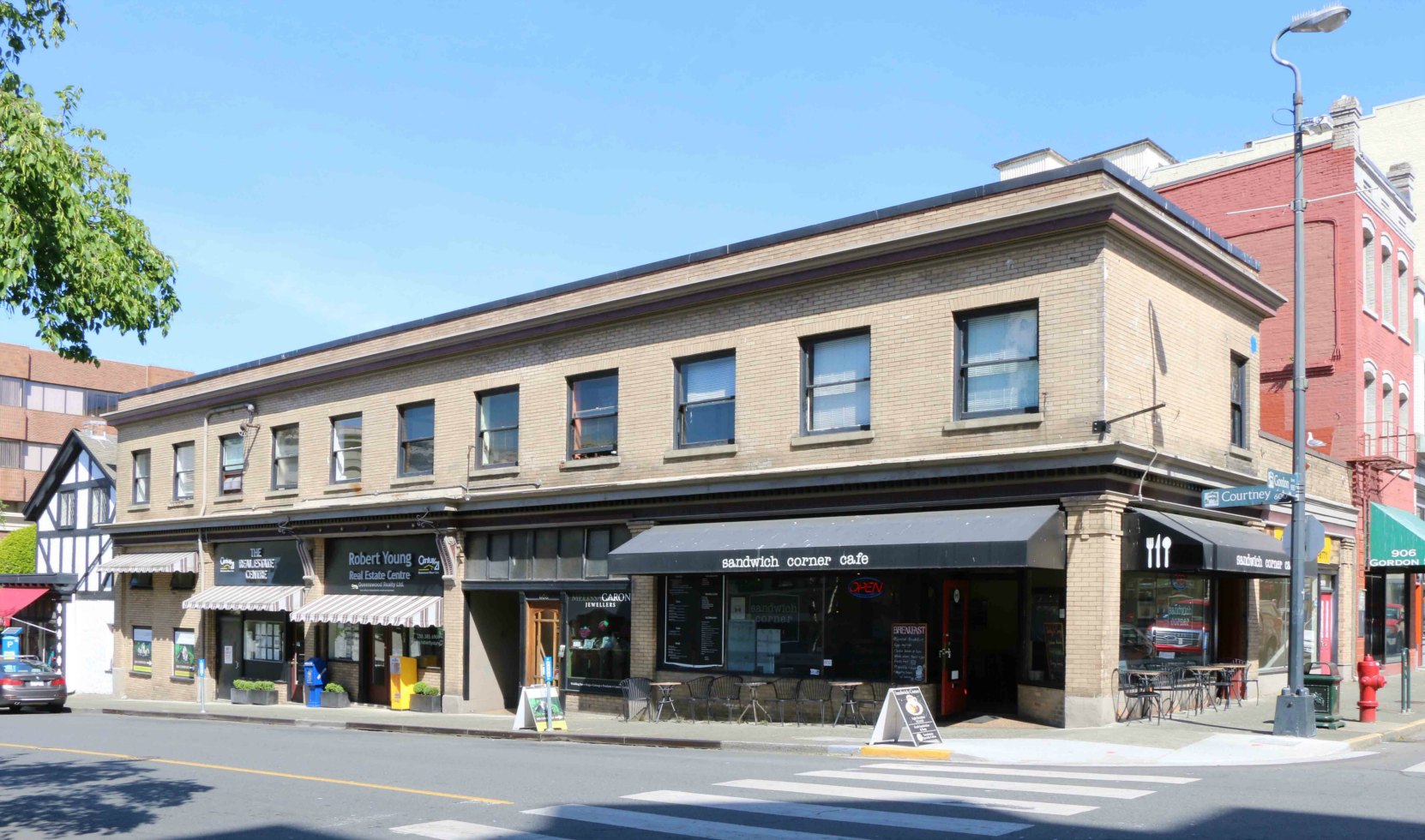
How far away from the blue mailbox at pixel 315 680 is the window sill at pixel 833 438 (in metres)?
14.8

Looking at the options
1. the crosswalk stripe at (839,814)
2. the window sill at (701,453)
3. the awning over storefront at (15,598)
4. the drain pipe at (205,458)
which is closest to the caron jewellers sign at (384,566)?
the drain pipe at (205,458)

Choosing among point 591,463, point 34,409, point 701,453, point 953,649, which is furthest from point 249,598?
point 34,409

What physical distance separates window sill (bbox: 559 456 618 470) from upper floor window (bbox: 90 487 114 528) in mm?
23435

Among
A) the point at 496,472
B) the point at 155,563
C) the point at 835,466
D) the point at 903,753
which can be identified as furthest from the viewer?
the point at 155,563

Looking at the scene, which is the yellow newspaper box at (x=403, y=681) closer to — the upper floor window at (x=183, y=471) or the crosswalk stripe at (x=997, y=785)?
the upper floor window at (x=183, y=471)

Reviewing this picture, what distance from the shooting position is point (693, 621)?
2233cm

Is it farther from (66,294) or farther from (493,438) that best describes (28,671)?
(66,294)

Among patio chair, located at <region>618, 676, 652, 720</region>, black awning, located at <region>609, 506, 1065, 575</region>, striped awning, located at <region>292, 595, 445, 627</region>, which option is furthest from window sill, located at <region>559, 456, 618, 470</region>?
striped awning, located at <region>292, 595, 445, 627</region>

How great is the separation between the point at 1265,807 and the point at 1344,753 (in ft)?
19.1

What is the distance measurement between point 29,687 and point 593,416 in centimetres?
1796

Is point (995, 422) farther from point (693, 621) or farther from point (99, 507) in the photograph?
point (99, 507)

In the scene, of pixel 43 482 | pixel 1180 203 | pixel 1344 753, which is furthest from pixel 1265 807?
pixel 43 482

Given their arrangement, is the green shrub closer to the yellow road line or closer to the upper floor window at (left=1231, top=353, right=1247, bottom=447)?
the yellow road line

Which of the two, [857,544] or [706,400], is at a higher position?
[706,400]
